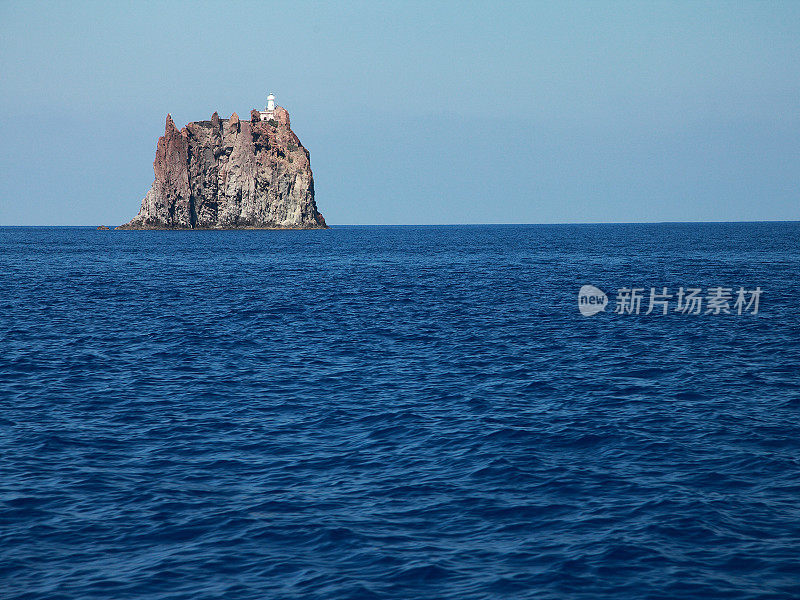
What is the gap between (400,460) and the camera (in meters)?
17.0

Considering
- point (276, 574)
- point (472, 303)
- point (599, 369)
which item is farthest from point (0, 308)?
point (276, 574)

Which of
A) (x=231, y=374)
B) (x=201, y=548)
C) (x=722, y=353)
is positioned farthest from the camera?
(x=722, y=353)

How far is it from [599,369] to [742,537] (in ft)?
47.4

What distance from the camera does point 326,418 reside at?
20.7 metres

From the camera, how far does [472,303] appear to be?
1930 inches

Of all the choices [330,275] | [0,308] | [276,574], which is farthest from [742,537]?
[330,275]

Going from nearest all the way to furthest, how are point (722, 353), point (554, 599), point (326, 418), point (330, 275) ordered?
1. point (554, 599)
2. point (326, 418)
3. point (722, 353)
4. point (330, 275)

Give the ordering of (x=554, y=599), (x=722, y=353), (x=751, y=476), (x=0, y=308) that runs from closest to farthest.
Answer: (x=554, y=599) → (x=751, y=476) → (x=722, y=353) → (x=0, y=308)

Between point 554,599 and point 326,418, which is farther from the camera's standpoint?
point 326,418

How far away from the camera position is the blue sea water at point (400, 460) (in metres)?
11.7

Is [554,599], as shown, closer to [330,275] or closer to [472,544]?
[472,544]

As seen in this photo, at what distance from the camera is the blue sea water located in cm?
1173

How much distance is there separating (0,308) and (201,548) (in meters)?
39.8

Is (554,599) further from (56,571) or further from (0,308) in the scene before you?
(0,308)
